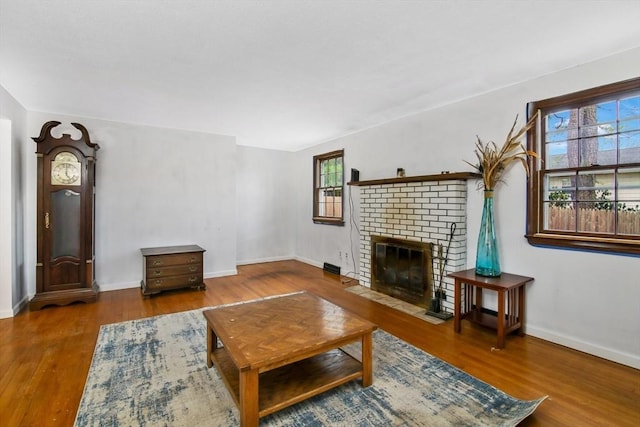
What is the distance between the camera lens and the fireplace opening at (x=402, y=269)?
147 inches

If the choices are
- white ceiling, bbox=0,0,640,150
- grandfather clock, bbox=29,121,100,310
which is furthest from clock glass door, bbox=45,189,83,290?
white ceiling, bbox=0,0,640,150

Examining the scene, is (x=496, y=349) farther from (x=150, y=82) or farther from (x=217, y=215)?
(x=217, y=215)

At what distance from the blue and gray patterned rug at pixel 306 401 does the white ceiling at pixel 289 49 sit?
8.02ft

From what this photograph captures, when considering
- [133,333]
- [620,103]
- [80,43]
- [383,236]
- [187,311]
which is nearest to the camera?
[80,43]

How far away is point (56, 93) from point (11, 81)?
1.18ft

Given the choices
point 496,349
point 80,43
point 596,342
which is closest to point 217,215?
point 80,43

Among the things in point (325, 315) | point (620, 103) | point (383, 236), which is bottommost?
point (325, 315)

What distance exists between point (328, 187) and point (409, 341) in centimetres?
356

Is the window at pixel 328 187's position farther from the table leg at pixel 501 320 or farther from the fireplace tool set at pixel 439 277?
the table leg at pixel 501 320

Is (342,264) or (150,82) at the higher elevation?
(150,82)

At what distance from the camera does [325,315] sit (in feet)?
7.58

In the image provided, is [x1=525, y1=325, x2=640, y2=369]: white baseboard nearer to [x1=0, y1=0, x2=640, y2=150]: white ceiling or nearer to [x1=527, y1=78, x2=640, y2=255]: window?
[x1=527, y1=78, x2=640, y2=255]: window

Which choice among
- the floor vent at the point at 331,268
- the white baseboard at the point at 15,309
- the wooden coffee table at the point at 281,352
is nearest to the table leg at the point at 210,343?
the wooden coffee table at the point at 281,352

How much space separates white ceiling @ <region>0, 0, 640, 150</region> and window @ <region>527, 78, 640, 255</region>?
1.30 ft
